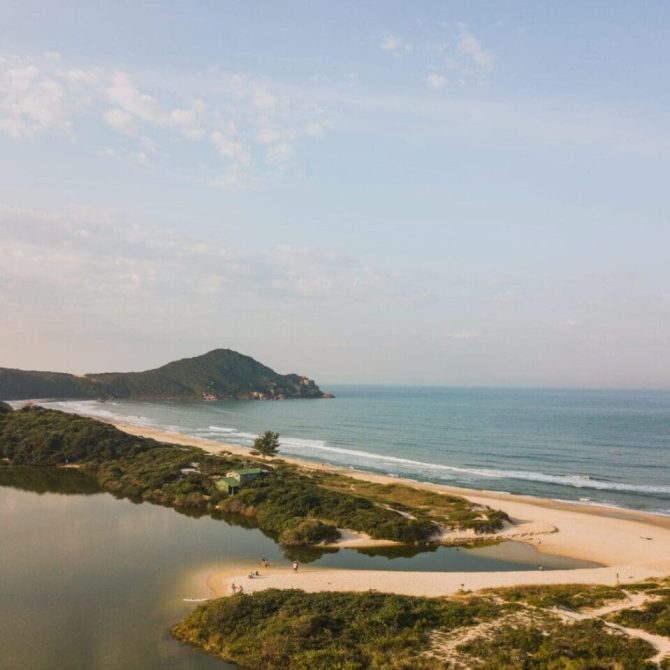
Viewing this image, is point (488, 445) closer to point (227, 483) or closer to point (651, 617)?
point (227, 483)

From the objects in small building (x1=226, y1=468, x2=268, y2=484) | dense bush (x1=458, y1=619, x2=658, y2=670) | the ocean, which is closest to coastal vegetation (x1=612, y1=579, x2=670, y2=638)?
dense bush (x1=458, y1=619, x2=658, y2=670)

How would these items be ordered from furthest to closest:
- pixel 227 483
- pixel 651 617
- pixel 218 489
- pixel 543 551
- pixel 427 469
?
pixel 427 469, pixel 218 489, pixel 227 483, pixel 543 551, pixel 651 617

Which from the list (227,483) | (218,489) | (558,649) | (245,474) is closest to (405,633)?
(558,649)

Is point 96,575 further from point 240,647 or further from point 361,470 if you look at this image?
point 361,470

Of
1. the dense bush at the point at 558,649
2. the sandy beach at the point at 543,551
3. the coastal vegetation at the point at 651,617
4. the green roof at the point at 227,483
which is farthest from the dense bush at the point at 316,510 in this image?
the dense bush at the point at 558,649

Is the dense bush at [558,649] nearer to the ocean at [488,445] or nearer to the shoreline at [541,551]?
the shoreline at [541,551]
